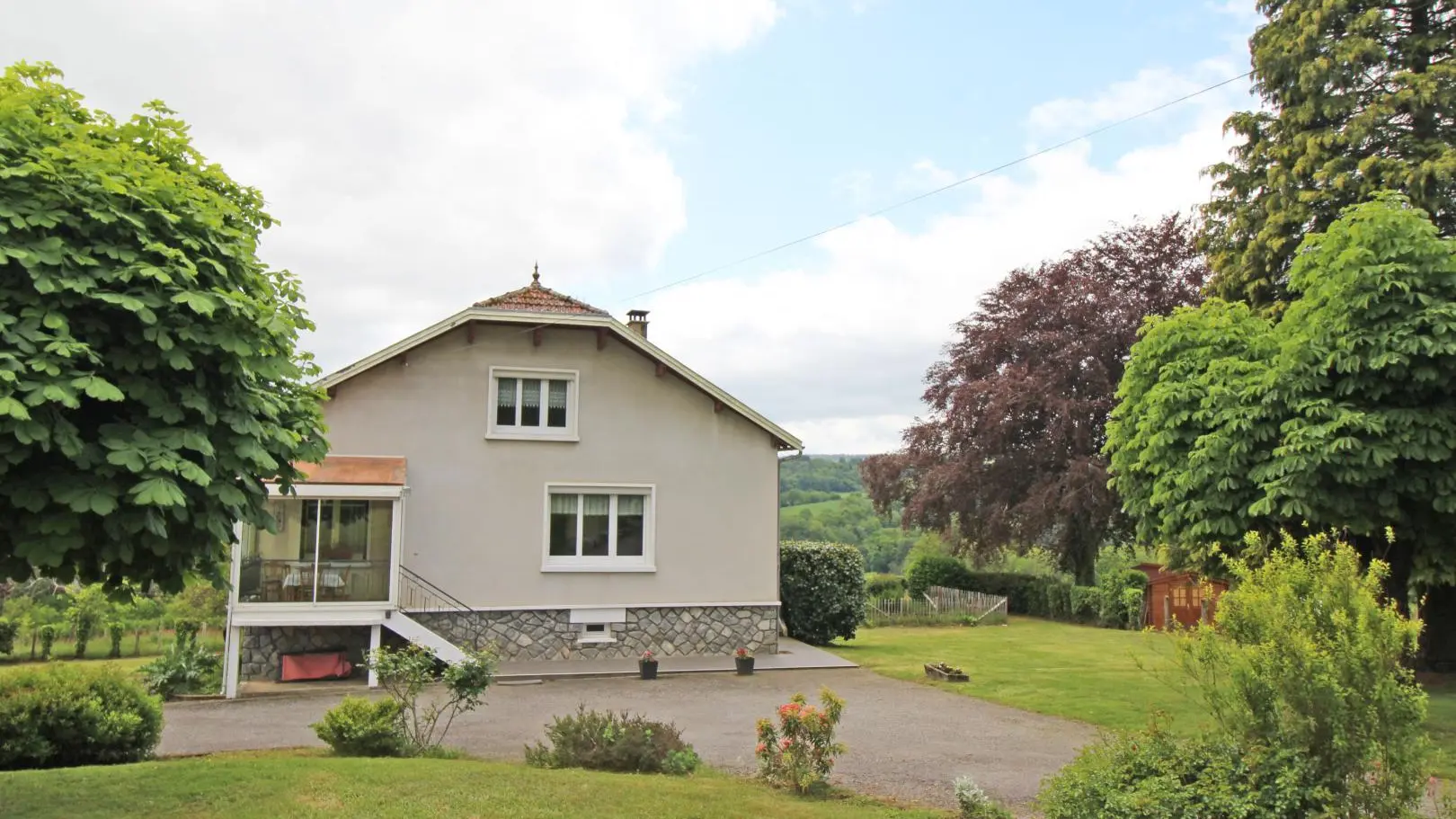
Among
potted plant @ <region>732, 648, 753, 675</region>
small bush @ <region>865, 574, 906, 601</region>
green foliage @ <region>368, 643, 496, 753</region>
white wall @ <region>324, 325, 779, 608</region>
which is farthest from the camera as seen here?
small bush @ <region>865, 574, 906, 601</region>

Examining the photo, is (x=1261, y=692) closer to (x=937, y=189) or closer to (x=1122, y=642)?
(x=937, y=189)

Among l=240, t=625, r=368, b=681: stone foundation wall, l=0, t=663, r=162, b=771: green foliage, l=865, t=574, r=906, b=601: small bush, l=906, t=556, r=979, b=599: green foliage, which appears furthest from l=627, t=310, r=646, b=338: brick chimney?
l=906, t=556, r=979, b=599: green foliage

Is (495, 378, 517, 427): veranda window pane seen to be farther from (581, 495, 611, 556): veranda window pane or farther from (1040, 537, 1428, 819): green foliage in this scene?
(1040, 537, 1428, 819): green foliage

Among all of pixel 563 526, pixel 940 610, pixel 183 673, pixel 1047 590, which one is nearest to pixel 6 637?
pixel 183 673

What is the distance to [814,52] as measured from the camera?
12.8 meters

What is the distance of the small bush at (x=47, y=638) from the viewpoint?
74.7 feet

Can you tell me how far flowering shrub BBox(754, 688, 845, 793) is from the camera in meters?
8.99

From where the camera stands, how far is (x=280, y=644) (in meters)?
17.8

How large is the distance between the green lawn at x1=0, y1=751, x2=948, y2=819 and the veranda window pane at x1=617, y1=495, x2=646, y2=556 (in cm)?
1089

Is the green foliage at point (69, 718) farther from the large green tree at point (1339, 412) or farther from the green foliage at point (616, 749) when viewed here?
the large green tree at point (1339, 412)

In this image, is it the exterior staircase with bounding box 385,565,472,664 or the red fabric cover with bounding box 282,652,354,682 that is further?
the red fabric cover with bounding box 282,652,354,682

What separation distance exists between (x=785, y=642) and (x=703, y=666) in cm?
411

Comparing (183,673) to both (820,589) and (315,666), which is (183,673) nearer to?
(315,666)

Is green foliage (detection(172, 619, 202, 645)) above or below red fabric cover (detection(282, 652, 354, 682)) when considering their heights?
above
